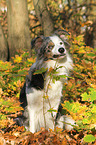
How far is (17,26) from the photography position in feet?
21.3

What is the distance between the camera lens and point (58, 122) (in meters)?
3.95

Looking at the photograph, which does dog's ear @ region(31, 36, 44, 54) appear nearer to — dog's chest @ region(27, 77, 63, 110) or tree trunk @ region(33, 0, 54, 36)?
dog's chest @ region(27, 77, 63, 110)

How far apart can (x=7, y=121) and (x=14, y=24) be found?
4033 mm

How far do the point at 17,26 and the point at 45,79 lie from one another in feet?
12.1

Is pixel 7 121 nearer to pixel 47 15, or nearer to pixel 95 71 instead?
pixel 95 71

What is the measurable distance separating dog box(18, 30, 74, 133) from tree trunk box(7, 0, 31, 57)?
3033 millimetres

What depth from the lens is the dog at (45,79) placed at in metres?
3.34

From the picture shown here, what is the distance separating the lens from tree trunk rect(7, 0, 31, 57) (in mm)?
6430

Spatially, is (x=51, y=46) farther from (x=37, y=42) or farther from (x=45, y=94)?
(x=45, y=94)

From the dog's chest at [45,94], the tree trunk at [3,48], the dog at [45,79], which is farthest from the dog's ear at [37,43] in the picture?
the tree trunk at [3,48]

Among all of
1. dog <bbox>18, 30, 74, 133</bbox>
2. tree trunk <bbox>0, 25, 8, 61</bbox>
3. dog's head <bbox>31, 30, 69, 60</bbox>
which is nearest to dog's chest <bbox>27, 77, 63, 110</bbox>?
dog <bbox>18, 30, 74, 133</bbox>

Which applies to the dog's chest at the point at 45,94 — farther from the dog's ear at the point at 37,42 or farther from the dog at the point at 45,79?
the dog's ear at the point at 37,42

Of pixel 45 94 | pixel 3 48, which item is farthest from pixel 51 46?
pixel 3 48

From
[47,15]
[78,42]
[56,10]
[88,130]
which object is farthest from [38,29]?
[88,130]
